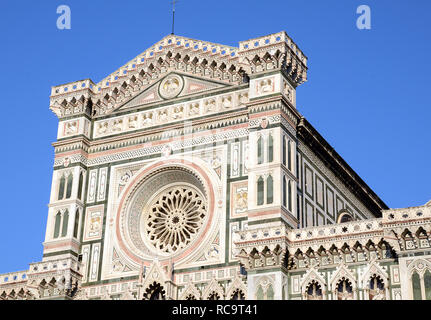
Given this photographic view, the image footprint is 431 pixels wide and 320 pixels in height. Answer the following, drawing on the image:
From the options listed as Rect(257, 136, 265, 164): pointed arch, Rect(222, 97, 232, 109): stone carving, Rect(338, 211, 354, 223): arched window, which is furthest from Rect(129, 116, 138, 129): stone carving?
Rect(338, 211, 354, 223): arched window

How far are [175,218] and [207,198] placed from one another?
1.77 metres

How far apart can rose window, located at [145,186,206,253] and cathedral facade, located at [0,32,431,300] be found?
51 mm

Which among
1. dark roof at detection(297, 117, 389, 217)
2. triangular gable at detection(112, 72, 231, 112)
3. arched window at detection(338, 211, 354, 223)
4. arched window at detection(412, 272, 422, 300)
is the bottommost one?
arched window at detection(412, 272, 422, 300)

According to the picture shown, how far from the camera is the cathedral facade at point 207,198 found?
28469 mm

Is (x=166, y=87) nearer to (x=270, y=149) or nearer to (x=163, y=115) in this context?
(x=163, y=115)

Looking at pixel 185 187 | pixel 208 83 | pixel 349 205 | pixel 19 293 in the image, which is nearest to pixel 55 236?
pixel 19 293

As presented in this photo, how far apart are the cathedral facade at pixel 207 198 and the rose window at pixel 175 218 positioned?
5 centimetres

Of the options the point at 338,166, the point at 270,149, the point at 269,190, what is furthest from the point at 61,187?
the point at 338,166

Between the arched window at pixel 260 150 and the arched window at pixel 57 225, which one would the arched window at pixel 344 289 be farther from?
the arched window at pixel 57 225

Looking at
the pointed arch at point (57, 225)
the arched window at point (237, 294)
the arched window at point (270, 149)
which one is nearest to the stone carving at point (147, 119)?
the pointed arch at point (57, 225)

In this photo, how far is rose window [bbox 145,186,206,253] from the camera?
32.2 meters

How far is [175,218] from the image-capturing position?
108 ft

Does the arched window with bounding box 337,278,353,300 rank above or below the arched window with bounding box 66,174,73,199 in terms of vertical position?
below

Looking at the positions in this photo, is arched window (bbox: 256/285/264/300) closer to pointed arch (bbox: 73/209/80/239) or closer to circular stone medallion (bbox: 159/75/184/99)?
pointed arch (bbox: 73/209/80/239)
